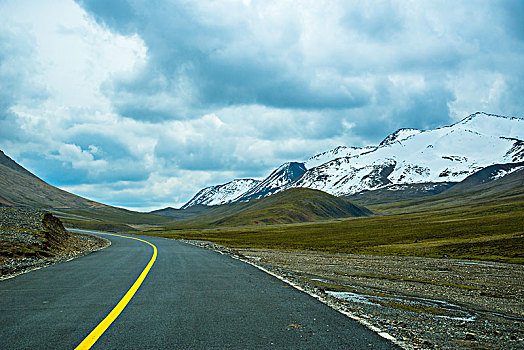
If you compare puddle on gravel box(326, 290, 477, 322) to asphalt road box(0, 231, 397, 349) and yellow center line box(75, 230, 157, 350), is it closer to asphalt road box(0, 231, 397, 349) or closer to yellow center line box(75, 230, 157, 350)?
asphalt road box(0, 231, 397, 349)

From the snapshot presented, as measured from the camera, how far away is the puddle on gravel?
38.1ft

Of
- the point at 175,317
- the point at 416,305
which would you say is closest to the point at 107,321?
the point at 175,317

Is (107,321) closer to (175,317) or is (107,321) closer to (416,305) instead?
(175,317)

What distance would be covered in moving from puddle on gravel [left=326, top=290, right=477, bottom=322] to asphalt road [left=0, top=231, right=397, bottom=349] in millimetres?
2127

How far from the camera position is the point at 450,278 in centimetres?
2600

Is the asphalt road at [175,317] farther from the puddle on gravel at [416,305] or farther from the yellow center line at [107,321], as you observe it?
the puddle on gravel at [416,305]

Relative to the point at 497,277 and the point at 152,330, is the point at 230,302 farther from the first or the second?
the point at 497,277

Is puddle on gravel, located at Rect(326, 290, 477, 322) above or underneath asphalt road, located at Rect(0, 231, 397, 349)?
above

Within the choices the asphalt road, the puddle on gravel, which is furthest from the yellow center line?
the puddle on gravel

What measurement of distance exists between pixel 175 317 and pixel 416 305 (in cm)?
803

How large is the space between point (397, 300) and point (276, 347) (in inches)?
337

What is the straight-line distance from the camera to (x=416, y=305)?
1311cm

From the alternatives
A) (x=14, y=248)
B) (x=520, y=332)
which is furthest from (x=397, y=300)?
(x=14, y=248)

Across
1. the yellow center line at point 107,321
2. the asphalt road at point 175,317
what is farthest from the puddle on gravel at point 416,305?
the yellow center line at point 107,321
